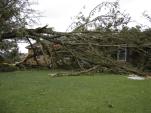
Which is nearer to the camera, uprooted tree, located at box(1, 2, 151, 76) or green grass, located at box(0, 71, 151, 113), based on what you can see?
green grass, located at box(0, 71, 151, 113)

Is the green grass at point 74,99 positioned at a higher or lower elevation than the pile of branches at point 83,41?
lower

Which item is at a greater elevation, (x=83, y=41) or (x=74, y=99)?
(x=83, y=41)

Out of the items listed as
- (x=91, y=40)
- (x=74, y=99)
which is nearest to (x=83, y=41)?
(x=91, y=40)

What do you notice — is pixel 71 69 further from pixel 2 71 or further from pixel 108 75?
pixel 2 71

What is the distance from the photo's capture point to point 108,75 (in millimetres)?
15461

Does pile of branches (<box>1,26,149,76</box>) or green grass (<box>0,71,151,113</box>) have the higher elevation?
pile of branches (<box>1,26,149,76</box>)

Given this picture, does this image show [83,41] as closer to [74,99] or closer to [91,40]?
[91,40]

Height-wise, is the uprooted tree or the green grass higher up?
the uprooted tree

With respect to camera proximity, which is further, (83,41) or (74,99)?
(83,41)

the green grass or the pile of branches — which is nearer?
the green grass

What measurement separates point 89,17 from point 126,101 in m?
6.18

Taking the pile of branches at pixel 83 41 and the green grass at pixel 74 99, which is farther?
the pile of branches at pixel 83 41

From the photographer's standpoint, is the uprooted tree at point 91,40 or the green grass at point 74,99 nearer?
the green grass at point 74,99

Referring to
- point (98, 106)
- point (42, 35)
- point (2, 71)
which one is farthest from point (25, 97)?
point (2, 71)
